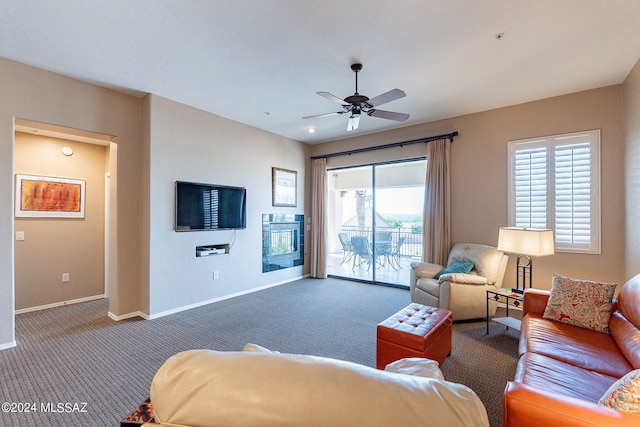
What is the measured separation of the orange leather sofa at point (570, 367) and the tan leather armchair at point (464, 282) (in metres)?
0.82

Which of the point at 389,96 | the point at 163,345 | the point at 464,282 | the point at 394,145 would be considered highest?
the point at 394,145

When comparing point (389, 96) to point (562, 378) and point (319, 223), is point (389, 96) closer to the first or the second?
point (562, 378)

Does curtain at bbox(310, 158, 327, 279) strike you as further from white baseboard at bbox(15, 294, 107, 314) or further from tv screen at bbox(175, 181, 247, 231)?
white baseboard at bbox(15, 294, 107, 314)

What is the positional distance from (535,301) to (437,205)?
223cm

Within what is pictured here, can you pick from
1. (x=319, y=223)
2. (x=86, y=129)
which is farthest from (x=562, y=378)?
(x=86, y=129)

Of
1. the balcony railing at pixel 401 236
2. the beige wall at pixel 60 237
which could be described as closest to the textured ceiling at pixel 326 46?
the beige wall at pixel 60 237

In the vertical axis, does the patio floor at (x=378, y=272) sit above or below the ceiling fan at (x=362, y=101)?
below

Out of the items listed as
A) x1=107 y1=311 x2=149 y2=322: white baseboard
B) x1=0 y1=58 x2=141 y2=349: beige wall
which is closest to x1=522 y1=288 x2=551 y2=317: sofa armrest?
x1=107 y1=311 x2=149 y2=322: white baseboard

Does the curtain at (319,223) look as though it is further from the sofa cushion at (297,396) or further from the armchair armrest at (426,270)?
the sofa cushion at (297,396)

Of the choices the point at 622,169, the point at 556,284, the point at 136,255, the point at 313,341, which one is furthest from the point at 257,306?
the point at 622,169

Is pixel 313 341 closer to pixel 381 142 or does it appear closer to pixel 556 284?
pixel 556 284

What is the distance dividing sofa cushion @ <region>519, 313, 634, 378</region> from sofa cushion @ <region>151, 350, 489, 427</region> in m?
1.78

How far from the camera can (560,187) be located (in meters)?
3.84

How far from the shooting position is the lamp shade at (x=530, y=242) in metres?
2.94
